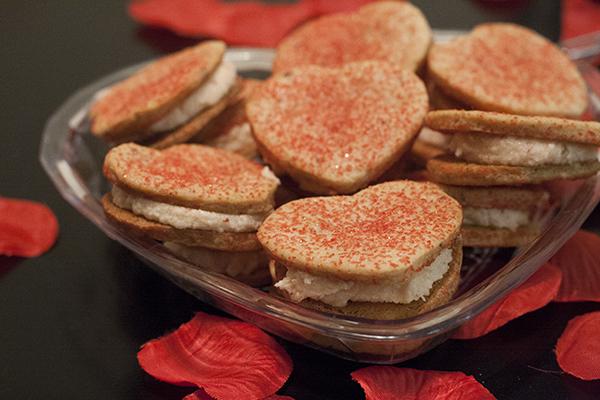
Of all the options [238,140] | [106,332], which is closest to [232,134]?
[238,140]

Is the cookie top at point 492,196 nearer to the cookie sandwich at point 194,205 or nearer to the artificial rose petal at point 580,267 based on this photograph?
the artificial rose petal at point 580,267

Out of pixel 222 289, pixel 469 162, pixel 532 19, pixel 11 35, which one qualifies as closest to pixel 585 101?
pixel 469 162

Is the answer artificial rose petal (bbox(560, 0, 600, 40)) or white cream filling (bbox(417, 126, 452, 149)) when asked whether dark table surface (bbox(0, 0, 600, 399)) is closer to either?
white cream filling (bbox(417, 126, 452, 149))

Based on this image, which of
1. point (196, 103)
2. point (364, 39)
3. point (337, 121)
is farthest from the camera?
point (364, 39)

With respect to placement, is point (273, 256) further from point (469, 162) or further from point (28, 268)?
point (28, 268)

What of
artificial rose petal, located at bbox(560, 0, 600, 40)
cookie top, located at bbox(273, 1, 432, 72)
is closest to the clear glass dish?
cookie top, located at bbox(273, 1, 432, 72)

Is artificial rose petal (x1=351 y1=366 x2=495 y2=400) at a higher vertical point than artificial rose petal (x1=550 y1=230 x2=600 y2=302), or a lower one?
higher

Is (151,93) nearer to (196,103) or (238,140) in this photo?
(196,103)
